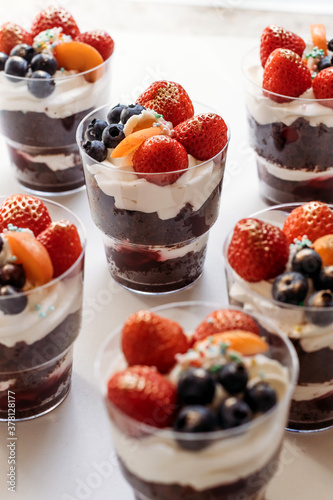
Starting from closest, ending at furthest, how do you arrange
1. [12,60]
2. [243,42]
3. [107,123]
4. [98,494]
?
[98,494]
[107,123]
[12,60]
[243,42]

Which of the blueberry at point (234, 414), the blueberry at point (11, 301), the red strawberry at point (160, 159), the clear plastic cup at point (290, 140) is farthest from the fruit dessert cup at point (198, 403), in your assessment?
the clear plastic cup at point (290, 140)

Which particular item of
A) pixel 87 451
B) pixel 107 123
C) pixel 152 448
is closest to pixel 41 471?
Answer: pixel 87 451

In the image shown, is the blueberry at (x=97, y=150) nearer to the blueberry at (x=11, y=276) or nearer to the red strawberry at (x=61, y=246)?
the red strawberry at (x=61, y=246)

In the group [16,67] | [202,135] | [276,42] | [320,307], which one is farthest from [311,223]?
[16,67]

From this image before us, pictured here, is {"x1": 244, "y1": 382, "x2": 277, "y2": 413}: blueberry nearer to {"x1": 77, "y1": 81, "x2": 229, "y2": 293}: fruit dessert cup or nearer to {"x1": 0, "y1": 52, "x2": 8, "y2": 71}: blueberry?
{"x1": 77, "y1": 81, "x2": 229, "y2": 293}: fruit dessert cup

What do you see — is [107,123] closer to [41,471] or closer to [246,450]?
[41,471]

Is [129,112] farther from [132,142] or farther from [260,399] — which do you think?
[260,399]

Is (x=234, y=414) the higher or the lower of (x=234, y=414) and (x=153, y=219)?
the higher
